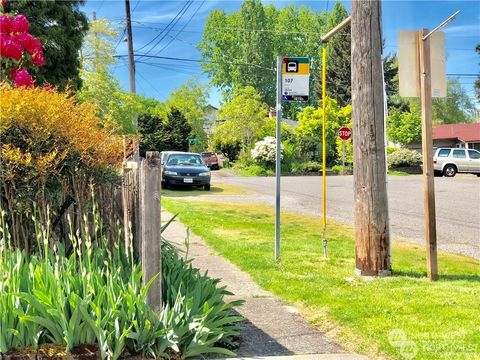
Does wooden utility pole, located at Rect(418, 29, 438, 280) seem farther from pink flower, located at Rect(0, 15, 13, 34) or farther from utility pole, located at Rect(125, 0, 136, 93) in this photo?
utility pole, located at Rect(125, 0, 136, 93)

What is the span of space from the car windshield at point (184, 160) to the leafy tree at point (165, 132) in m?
23.7

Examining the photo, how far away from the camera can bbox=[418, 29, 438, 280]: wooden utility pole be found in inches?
239

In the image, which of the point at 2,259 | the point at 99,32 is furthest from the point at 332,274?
the point at 99,32

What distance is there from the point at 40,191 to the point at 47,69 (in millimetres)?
14950

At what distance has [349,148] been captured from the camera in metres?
41.7

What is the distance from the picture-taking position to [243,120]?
47.6m

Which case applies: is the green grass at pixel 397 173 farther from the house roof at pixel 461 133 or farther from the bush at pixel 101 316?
the bush at pixel 101 316

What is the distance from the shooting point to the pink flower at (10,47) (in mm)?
5840

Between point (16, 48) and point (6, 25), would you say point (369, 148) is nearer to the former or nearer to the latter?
point (16, 48)

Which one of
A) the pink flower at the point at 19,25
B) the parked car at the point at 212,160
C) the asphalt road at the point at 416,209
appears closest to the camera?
the pink flower at the point at 19,25

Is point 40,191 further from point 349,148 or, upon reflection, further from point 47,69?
point 349,148

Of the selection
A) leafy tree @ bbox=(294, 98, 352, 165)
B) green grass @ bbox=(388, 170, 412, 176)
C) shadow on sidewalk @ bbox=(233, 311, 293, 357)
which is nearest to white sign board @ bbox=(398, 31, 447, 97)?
shadow on sidewalk @ bbox=(233, 311, 293, 357)

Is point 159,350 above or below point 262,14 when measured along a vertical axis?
below

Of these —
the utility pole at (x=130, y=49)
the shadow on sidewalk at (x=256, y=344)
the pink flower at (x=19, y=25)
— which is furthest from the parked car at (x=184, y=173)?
the shadow on sidewalk at (x=256, y=344)
